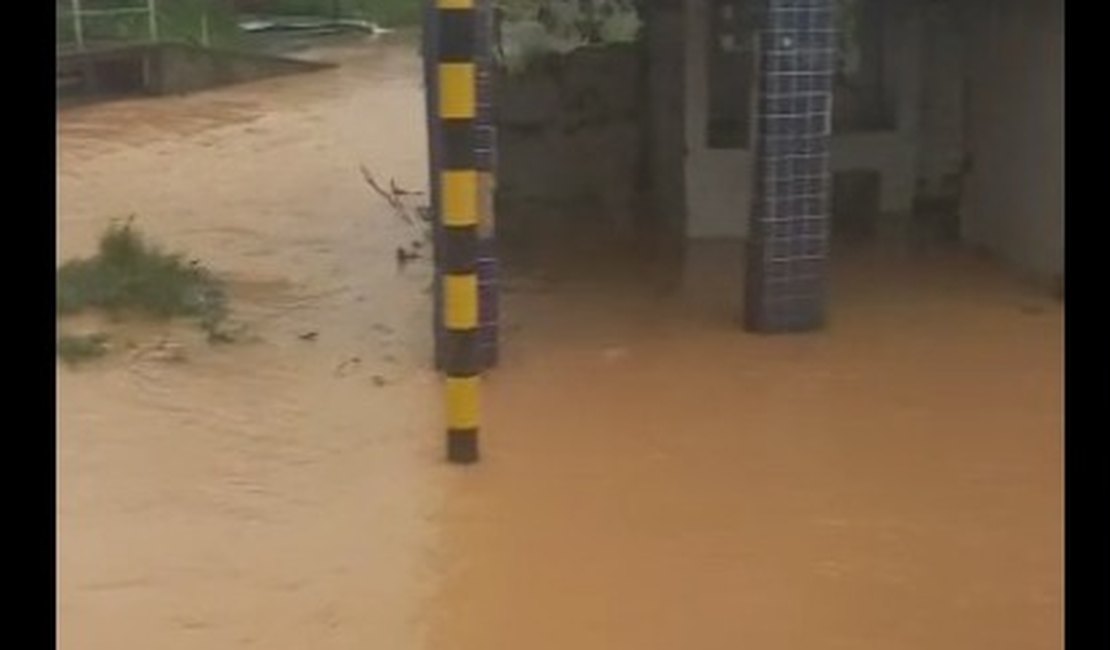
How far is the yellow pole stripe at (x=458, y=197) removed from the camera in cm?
667

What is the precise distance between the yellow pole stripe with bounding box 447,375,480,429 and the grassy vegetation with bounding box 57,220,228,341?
2.31 m

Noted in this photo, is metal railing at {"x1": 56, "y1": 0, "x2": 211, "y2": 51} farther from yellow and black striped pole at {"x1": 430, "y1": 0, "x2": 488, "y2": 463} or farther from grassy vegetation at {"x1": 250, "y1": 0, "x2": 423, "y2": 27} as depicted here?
yellow and black striped pole at {"x1": 430, "y1": 0, "x2": 488, "y2": 463}

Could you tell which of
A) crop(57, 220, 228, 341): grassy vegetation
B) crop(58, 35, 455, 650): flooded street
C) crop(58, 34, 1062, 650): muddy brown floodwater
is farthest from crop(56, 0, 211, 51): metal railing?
crop(57, 220, 228, 341): grassy vegetation

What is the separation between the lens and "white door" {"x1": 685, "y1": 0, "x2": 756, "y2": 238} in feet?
34.6

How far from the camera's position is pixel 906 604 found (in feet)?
17.7

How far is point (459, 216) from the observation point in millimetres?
6676

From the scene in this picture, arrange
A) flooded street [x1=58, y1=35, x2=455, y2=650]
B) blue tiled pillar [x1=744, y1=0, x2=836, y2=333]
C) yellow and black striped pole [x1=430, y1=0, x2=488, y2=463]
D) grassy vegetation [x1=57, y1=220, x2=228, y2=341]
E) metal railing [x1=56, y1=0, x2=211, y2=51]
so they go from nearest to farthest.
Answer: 1. flooded street [x1=58, y1=35, x2=455, y2=650]
2. yellow and black striped pole [x1=430, y1=0, x2=488, y2=463]
3. blue tiled pillar [x1=744, y1=0, x2=836, y2=333]
4. grassy vegetation [x1=57, y1=220, x2=228, y2=341]
5. metal railing [x1=56, y1=0, x2=211, y2=51]

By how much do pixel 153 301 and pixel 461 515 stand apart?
3405 millimetres

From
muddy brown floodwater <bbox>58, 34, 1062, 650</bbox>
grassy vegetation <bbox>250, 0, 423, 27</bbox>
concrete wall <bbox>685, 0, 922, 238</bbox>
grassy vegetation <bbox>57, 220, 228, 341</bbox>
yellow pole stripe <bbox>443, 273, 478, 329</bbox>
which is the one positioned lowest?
muddy brown floodwater <bbox>58, 34, 1062, 650</bbox>

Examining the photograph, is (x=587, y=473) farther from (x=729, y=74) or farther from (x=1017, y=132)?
(x=729, y=74)

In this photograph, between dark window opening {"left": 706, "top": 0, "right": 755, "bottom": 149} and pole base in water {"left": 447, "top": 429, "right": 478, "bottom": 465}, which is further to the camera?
dark window opening {"left": 706, "top": 0, "right": 755, "bottom": 149}

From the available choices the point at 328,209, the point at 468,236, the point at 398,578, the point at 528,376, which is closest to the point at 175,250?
the point at 328,209

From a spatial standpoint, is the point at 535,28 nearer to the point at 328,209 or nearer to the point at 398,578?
the point at 328,209

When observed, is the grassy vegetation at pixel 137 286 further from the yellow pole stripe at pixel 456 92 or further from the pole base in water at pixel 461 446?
the yellow pole stripe at pixel 456 92
